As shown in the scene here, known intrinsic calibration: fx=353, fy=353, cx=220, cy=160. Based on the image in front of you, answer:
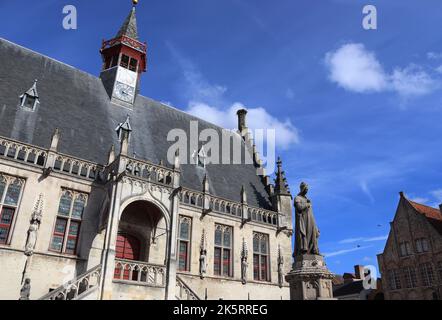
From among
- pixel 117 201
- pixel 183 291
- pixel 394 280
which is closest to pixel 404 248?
pixel 394 280

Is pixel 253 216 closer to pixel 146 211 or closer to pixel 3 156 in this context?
pixel 146 211

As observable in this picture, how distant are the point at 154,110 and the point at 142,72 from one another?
12.4ft

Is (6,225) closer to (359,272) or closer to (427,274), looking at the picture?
(427,274)

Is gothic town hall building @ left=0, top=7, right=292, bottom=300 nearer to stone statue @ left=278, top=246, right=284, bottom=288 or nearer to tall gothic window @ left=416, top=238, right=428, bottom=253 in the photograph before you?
stone statue @ left=278, top=246, right=284, bottom=288

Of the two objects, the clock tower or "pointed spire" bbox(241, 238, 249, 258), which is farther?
the clock tower

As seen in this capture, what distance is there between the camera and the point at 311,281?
9.98 m

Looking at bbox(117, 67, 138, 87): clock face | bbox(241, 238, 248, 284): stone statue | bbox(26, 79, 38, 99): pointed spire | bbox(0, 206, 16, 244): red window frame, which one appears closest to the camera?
bbox(0, 206, 16, 244): red window frame

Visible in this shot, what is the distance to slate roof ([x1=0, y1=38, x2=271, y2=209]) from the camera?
16.6 metres

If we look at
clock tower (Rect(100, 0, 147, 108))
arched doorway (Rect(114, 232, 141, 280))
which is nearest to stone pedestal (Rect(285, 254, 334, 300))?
arched doorway (Rect(114, 232, 141, 280))

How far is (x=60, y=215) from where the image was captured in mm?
14688

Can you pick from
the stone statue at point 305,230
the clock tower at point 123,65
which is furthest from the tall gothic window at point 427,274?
the clock tower at point 123,65

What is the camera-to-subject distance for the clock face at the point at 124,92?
72.7ft

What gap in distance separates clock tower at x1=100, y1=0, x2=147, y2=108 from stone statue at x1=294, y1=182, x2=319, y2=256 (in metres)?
14.8
